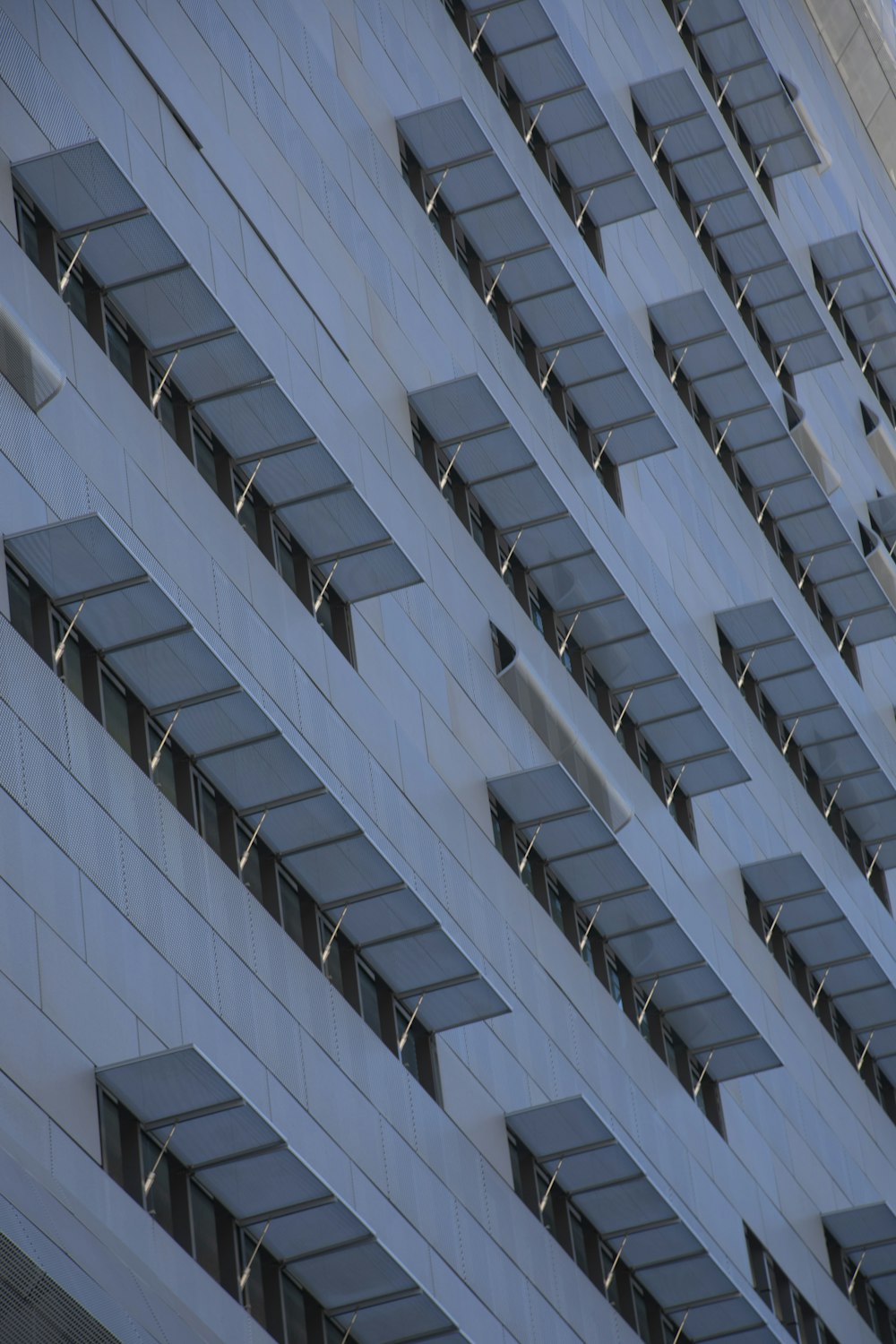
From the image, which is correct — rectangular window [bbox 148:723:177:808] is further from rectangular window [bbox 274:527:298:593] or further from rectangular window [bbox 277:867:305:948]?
rectangular window [bbox 274:527:298:593]

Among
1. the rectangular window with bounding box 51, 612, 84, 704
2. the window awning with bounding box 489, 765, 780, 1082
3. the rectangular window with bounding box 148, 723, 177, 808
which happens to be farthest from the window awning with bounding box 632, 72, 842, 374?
the rectangular window with bounding box 51, 612, 84, 704

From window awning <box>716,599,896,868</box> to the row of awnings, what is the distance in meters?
7.25

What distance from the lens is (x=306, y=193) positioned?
105ft

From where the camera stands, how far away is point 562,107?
4153 centimetres

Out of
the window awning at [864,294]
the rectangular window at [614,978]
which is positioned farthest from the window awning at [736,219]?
the rectangular window at [614,978]

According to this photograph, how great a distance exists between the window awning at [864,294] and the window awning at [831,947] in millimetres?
17641

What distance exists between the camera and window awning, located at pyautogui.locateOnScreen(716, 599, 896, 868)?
143 ft

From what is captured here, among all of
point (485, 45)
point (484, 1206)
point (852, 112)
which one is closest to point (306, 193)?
point (485, 45)

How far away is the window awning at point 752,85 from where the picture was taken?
167 ft

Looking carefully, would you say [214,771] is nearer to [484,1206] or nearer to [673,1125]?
[484,1206]

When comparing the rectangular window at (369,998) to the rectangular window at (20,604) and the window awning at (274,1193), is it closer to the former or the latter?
the window awning at (274,1193)

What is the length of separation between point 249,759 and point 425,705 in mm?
5958

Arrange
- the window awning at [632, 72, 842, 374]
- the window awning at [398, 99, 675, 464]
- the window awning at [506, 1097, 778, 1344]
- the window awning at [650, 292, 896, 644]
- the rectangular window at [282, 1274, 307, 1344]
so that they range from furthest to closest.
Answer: the window awning at [632, 72, 842, 374] < the window awning at [650, 292, 896, 644] < the window awning at [398, 99, 675, 464] < the window awning at [506, 1097, 778, 1344] < the rectangular window at [282, 1274, 307, 1344]

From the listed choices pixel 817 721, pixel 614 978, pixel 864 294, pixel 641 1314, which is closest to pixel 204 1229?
pixel 641 1314
